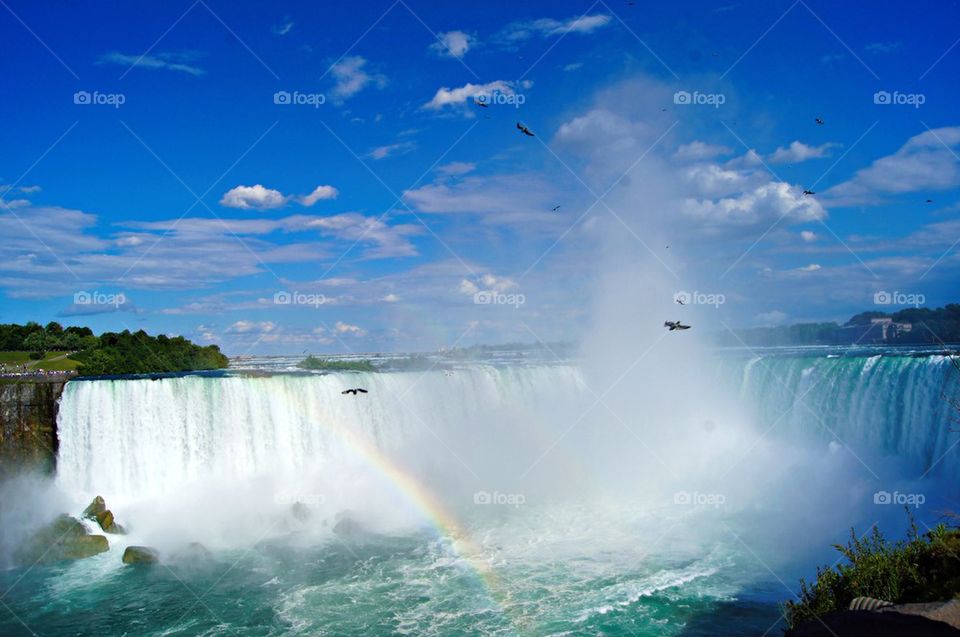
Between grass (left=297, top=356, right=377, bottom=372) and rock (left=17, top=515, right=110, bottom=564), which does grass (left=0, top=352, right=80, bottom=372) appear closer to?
grass (left=297, top=356, right=377, bottom=372)

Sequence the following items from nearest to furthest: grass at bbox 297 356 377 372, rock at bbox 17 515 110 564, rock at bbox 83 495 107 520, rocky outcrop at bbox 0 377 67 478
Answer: rock at bbox 17 515 110 564
rock at bbox 83 495 107 520
rocky outcrop at bbox 0 377 67 478
grass at bbox 297 356 377 372

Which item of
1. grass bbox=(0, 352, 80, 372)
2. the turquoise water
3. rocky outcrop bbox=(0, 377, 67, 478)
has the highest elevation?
grass bbox=(0, 352, 80, 372)

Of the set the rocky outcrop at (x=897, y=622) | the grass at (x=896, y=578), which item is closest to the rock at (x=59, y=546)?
the grass at (x=896, y=578)

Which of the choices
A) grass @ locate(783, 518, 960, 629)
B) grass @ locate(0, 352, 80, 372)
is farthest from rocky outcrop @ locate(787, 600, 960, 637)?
grass @ locate(0, 352, 80, 372)

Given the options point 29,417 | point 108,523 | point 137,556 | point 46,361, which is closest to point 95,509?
point 108,523

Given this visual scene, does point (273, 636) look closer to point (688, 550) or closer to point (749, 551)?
point (688, 550)
